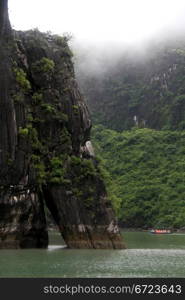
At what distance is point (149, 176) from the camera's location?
119438 mm

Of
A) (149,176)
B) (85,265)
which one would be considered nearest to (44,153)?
(85,265)

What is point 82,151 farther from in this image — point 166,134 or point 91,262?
point 166,134

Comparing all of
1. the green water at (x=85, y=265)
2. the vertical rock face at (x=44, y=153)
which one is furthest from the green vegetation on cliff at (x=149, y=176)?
the green water at (x=85, y=265)

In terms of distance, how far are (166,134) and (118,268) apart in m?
101

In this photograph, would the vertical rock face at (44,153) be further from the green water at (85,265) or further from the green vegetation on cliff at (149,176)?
the green vegetation on cliff at (149,176)

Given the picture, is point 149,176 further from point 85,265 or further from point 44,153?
point 85,265

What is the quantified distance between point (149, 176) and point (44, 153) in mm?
71710

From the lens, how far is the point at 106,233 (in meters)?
49.4

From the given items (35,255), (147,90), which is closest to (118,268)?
(35,255)

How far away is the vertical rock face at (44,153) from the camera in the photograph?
4669 cm

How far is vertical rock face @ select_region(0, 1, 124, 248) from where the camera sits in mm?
46688

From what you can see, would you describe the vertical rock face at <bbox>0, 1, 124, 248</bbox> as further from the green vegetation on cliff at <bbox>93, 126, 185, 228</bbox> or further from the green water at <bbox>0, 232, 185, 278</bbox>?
A: the green vegetation on cliff at <bbox>93, 126, 185, 228</bbox>

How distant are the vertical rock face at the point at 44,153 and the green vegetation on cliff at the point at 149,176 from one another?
54.5 m

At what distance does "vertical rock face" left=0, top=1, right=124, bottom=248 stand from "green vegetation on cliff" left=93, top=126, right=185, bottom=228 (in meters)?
54.5
